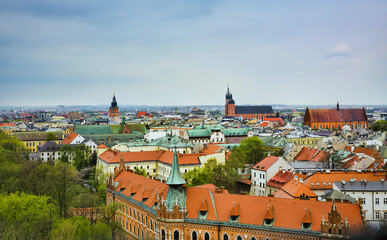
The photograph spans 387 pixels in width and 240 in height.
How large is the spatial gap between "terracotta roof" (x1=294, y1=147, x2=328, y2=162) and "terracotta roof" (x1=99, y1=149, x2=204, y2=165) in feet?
80.4

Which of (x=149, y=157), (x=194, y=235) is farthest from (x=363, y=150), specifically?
(x=194, y=235)

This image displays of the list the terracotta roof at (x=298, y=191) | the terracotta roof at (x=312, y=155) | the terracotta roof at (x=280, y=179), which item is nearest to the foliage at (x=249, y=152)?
the terracotta roof at (x=312, y=155)

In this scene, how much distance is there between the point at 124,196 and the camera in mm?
64750

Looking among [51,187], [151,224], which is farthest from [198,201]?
[51,187]

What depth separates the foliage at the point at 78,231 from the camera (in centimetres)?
4850

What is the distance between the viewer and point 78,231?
51375 mm

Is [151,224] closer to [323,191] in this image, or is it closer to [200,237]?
[200,237]

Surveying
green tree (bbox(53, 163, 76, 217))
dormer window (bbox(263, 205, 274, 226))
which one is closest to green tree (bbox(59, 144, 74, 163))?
green tree (bbox(53, 163, 76, 217))

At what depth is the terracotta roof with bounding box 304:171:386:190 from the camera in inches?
2793

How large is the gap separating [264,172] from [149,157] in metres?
33.0

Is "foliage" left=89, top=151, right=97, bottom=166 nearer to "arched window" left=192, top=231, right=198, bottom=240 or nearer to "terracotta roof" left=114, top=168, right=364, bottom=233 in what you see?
"terracotta roof" left=114, top=168, right=364, bottom=233

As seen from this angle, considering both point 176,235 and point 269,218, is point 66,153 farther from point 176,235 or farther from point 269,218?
point 269,218

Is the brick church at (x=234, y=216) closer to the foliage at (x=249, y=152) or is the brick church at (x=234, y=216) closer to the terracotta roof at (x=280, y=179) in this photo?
the terracotta roof at (x=280, y=179)

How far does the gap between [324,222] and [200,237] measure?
1378cm
